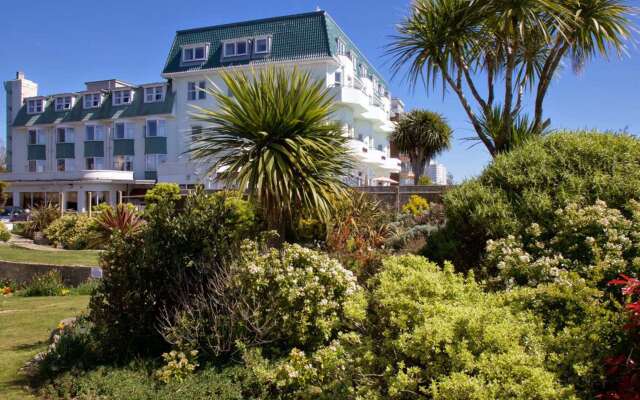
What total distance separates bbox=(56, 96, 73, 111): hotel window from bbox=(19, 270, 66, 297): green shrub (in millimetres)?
38712

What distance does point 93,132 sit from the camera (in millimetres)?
46219

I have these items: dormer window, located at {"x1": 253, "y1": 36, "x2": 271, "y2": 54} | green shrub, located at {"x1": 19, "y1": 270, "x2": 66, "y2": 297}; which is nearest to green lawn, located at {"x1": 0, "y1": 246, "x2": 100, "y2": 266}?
green shrub, located at {"x1": 19, "y1": 270, "x2": 66, "y2": 297}

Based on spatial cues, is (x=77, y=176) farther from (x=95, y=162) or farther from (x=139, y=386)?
(x=139, y=386)

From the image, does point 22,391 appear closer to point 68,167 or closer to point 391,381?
point 391,381

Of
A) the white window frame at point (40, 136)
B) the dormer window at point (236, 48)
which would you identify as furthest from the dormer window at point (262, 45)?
the white window frame at point (40, 136)

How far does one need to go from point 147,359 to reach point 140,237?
159 cm

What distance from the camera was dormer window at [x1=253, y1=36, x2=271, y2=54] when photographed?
3694cm

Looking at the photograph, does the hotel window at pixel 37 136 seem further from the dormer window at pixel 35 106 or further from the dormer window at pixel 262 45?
the dormer window at pixel 262 45

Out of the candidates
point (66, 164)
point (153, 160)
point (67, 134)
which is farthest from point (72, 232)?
point (67, 134)

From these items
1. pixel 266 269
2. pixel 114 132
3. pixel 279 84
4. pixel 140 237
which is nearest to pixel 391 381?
pixel 266 269

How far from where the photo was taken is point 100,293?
6613 mm

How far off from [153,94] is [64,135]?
1157 cm

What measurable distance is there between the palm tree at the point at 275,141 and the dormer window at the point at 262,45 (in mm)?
30316

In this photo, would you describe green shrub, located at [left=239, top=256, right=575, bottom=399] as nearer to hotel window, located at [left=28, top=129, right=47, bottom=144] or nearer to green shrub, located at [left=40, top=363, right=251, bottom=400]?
green shrub, located at [left=40, top=363, right=251, bottom=400]
